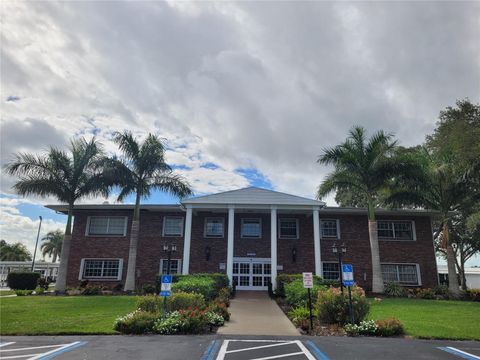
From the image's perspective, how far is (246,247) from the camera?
78.9 feet

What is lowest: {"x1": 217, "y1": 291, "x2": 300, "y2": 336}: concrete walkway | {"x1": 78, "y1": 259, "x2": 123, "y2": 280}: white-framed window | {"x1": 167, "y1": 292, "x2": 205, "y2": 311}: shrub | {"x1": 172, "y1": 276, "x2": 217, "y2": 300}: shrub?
{"x1": 217, "y1": 291, "x2": 300, "y2": 336}: concrete walkway

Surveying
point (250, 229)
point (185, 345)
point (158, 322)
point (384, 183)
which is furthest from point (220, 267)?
point (185, 345)

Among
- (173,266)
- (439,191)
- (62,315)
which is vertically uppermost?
(439,191)

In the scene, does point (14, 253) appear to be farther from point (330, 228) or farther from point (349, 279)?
point (349, 279)

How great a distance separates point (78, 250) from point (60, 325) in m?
14.2

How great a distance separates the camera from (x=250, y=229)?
24594 mm

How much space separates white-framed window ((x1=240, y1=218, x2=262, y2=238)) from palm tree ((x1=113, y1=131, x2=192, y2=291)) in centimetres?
461

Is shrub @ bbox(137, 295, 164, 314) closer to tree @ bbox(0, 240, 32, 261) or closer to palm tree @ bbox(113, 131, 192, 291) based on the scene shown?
palm tree @ bbox(113, 131, 192, 291)

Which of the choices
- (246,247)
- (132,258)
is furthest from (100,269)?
(246,247)

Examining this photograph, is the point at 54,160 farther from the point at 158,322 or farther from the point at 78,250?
the point at 158,322

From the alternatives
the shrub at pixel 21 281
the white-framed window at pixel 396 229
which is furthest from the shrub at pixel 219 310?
the shrub at pixel 21 281

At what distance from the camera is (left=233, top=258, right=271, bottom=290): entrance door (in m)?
23.2

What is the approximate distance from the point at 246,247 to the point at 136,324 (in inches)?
563

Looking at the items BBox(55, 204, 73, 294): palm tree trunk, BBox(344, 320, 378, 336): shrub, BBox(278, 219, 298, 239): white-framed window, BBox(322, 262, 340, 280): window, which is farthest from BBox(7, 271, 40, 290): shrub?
BBox(344, 320, 378, 336): shrub
